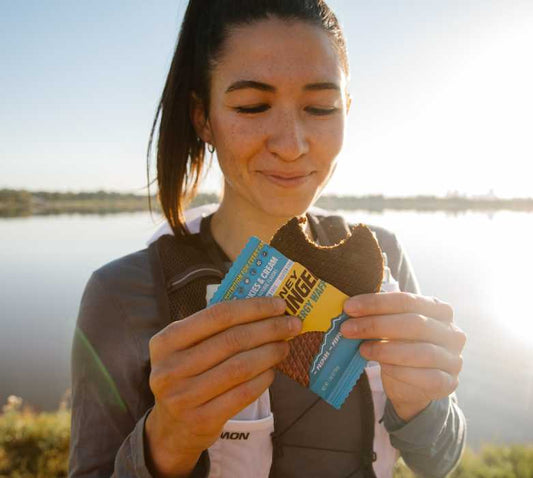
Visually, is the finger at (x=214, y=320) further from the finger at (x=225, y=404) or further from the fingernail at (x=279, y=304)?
the finger at (x=225, y=404)

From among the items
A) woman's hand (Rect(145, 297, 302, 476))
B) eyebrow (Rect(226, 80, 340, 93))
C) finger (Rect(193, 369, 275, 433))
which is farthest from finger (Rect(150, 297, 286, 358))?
eyebrow (Rect(226, 80, 340, 93))

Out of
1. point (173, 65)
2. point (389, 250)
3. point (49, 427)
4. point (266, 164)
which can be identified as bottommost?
point (49, 427)

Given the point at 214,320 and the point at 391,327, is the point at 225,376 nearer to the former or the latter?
the point at 214,320

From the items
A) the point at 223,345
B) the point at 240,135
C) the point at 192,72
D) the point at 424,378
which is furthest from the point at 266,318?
the point at 192,72

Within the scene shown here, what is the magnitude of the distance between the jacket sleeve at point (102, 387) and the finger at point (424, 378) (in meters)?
1.25

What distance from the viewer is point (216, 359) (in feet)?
5.03

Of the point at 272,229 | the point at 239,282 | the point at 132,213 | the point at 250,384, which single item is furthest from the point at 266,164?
the point at 132,213

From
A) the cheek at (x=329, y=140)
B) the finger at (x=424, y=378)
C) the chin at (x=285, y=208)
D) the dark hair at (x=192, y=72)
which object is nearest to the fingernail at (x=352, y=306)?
the finger at (x=424, y=378)

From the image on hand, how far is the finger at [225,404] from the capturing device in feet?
5.20

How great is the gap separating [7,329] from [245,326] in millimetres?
22863

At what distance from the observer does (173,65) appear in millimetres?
2713

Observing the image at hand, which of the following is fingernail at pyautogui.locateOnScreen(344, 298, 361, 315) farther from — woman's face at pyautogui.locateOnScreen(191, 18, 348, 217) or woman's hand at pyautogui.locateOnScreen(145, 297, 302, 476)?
woman's face at pyautogui.locateOnScreen(191, 18, 348, 217)

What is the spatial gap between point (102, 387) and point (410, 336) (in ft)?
5.14

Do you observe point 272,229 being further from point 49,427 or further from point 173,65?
point 49,427
